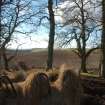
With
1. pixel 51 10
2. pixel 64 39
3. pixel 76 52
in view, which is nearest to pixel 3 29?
pixel 51 10

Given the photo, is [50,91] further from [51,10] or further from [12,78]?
[51,10]

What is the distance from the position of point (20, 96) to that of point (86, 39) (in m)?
37.5

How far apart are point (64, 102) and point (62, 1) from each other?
76.7 ft

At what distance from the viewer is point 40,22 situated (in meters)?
27.7

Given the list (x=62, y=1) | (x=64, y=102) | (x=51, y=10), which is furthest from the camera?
(x=62, y=1)

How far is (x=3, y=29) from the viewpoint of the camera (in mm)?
21312

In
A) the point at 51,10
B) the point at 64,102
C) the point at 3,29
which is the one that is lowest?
the point at 64,102

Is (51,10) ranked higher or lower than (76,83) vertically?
higher

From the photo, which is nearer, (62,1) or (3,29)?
(3,29)

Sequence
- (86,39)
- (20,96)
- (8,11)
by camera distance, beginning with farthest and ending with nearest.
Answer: (86,39), (8,11), (20,96)

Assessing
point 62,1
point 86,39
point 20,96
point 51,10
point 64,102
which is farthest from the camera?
point 86,39

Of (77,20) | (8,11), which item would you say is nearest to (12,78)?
(8,11)

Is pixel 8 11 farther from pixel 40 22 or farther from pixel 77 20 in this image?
pixel 77 20

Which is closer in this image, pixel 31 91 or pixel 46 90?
pixel 31 91
